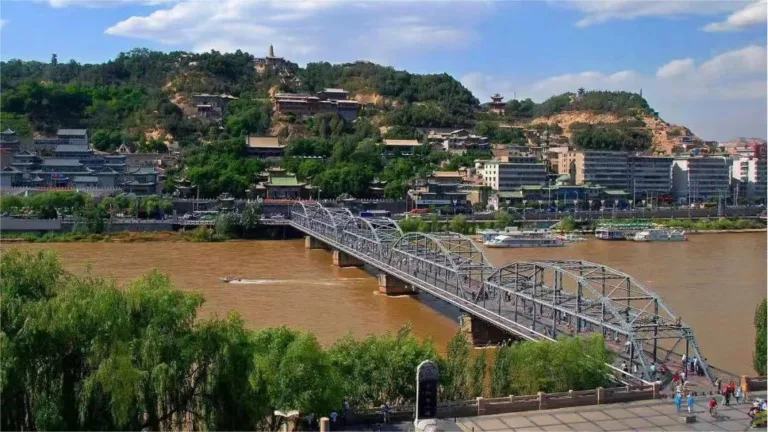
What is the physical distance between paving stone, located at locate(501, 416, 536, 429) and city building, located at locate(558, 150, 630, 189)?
221ft

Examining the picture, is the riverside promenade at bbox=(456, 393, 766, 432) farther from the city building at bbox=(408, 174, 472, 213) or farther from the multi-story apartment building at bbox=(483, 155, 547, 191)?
the multi-story apartment building at bbox=(483, 155, 547, 191)

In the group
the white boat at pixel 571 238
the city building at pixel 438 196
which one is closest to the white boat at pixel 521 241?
the white boat at pixel 571 238

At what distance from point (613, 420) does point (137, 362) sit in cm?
704

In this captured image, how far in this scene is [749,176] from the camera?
9000 cm

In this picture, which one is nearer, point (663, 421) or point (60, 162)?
point (663, 421)

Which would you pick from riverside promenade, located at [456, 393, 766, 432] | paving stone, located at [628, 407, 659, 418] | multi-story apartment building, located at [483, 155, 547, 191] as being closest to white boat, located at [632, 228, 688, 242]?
multi-story apartment building, located at [483, 155, 547, 191]

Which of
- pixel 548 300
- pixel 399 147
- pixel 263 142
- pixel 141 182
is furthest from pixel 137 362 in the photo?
pixel 399 147

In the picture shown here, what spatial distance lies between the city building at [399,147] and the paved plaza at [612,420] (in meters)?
63.4

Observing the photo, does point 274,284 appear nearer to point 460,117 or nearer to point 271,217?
point 271,217

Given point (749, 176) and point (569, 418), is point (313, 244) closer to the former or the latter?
point (569, 418)

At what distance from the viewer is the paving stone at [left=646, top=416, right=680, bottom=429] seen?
12.6 m

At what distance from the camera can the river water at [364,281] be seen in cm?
2492

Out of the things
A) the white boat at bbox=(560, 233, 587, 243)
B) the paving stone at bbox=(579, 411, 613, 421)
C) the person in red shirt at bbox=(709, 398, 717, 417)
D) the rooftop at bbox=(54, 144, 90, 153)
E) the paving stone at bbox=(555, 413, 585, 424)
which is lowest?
the white boat at bbox=(560, 233, 587, 243)

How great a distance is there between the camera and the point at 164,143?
7525cm
